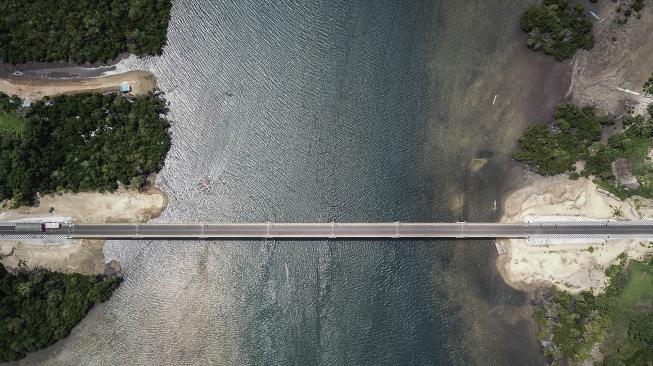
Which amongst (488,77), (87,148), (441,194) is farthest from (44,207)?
(488,77)

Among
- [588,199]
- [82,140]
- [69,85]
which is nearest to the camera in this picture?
[82,140]

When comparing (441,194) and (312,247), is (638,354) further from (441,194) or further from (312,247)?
(312,247)

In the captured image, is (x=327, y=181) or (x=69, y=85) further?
(x=327, y=181)

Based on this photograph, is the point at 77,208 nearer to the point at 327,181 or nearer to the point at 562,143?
the point at 327,181

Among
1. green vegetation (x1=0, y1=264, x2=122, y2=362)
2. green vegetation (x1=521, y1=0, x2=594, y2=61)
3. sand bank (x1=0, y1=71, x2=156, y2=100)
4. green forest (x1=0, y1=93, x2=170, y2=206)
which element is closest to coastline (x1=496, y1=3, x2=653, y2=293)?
green vegetation (x1=521, y1=0, x2=594, y2=61)

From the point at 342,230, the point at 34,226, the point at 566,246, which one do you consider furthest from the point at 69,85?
the point at 566,246
